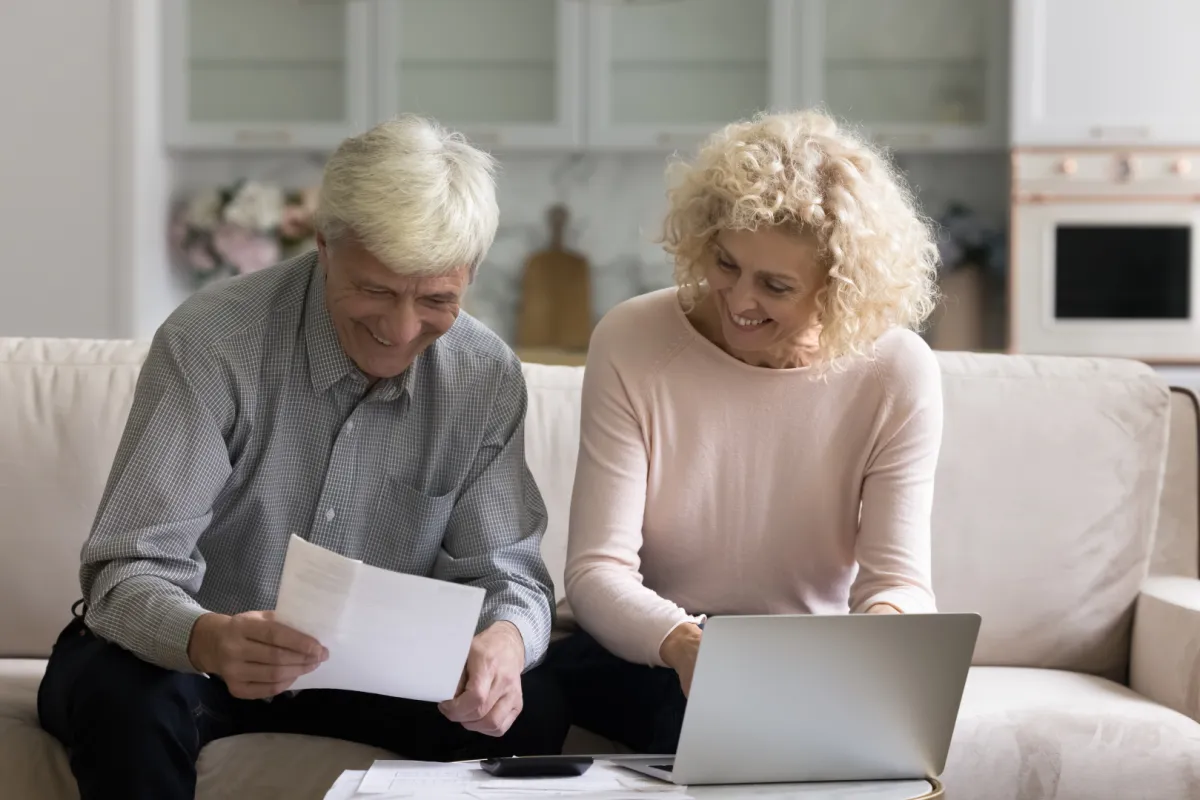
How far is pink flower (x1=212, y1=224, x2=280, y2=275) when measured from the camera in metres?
4.32

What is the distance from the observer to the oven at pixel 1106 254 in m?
3.94

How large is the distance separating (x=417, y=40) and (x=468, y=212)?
10.0 ft

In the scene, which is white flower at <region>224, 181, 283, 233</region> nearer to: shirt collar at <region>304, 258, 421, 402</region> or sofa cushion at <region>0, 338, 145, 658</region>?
sofa cushion at <region>0, 338, 145, 658</region>

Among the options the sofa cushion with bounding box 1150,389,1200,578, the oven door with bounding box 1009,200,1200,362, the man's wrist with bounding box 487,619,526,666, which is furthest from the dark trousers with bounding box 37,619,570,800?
the oven door with bounding box 1009,200,1200,362

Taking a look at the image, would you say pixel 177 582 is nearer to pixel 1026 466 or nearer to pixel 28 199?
pixel 1026 466

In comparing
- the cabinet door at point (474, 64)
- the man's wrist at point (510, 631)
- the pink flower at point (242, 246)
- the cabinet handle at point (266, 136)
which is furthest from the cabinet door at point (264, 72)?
the man's wrist at point (510, 631)

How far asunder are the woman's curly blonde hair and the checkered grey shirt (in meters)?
0.30

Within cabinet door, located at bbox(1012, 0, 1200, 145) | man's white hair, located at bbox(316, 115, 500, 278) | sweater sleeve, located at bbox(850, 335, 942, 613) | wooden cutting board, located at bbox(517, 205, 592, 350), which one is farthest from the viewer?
wooden cutting board, located at bbox(517, 205, 592, 350)

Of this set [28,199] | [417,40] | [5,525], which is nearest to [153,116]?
[28,199]

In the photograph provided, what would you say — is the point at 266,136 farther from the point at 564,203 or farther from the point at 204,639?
the point at 204,639

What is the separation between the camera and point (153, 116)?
4312mm

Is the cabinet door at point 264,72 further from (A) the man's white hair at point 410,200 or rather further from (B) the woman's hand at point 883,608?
(B) the woman's hand at point 883,608

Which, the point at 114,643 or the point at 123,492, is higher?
the point at 123,492

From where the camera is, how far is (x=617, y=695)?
1720mm
